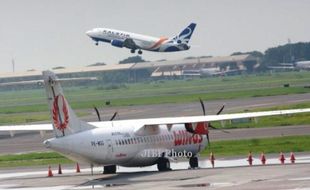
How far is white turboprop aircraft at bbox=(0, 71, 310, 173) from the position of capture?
53.0 m

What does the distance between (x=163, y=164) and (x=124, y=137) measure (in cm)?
338

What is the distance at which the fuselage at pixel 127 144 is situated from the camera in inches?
2075

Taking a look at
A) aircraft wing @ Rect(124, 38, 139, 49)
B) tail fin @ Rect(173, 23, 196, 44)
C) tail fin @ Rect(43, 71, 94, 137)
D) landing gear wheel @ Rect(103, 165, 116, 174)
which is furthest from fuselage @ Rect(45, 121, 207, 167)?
tail fin @ Rect(173, 23, 196, 44)

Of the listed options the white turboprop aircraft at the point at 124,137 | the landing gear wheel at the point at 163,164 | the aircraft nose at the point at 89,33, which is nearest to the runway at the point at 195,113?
the white turboprop aircraft at the point at 124,137

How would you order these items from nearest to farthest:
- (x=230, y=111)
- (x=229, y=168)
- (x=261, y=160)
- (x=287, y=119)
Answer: (x=229, y=168)
(x=261, y=160)
(x=287, y=119)
(x=230, y=111)

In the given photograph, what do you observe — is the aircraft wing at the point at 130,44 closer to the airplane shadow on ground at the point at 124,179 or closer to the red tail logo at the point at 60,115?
the airplane shadow on ground at the point at 124,179

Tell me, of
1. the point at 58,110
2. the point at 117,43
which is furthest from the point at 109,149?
the point at 117,43

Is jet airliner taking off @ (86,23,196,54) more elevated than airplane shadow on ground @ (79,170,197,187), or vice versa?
jet airliner taking off @ (86,23,196,54)

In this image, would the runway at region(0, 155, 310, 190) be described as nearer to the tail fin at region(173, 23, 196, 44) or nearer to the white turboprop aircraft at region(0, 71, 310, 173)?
the white turboprop aircraft at region(0, 71, 310, 173)

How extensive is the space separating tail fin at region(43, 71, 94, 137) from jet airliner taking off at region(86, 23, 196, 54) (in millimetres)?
104205

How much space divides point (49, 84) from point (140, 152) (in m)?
7.23

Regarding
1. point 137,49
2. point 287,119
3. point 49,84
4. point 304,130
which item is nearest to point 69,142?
point 49,84

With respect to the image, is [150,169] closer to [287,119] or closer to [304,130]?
[304,130]

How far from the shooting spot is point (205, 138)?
6212 cm
